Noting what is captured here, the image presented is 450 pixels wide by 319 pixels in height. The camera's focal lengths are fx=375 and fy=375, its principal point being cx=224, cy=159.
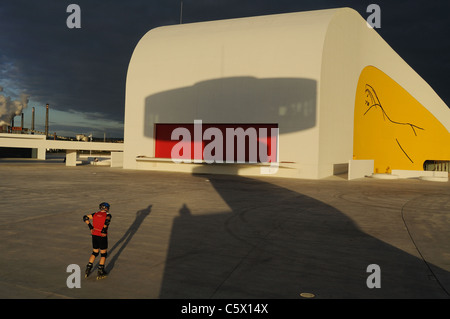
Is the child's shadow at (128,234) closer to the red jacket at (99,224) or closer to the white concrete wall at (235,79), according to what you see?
the red jacket at (99,224)

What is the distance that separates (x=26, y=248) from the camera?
20.5 feet

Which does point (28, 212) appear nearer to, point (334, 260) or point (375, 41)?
point (334, 260)

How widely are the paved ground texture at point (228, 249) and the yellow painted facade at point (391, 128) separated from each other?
2127 cm

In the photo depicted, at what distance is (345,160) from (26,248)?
1010 inches

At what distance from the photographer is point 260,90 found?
2538 centimetres

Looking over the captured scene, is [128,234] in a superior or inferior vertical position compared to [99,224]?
inferior

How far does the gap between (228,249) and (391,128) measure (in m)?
33.5

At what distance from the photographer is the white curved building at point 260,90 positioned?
24219 mm

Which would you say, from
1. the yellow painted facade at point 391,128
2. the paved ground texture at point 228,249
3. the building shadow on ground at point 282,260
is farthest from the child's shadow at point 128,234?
the yellow painted facade at point 391,128

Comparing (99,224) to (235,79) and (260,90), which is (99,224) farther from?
(235,79)

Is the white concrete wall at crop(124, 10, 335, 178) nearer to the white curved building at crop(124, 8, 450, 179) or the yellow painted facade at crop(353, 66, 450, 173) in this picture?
the white curved building at crop(124, 8, 450, 179)
